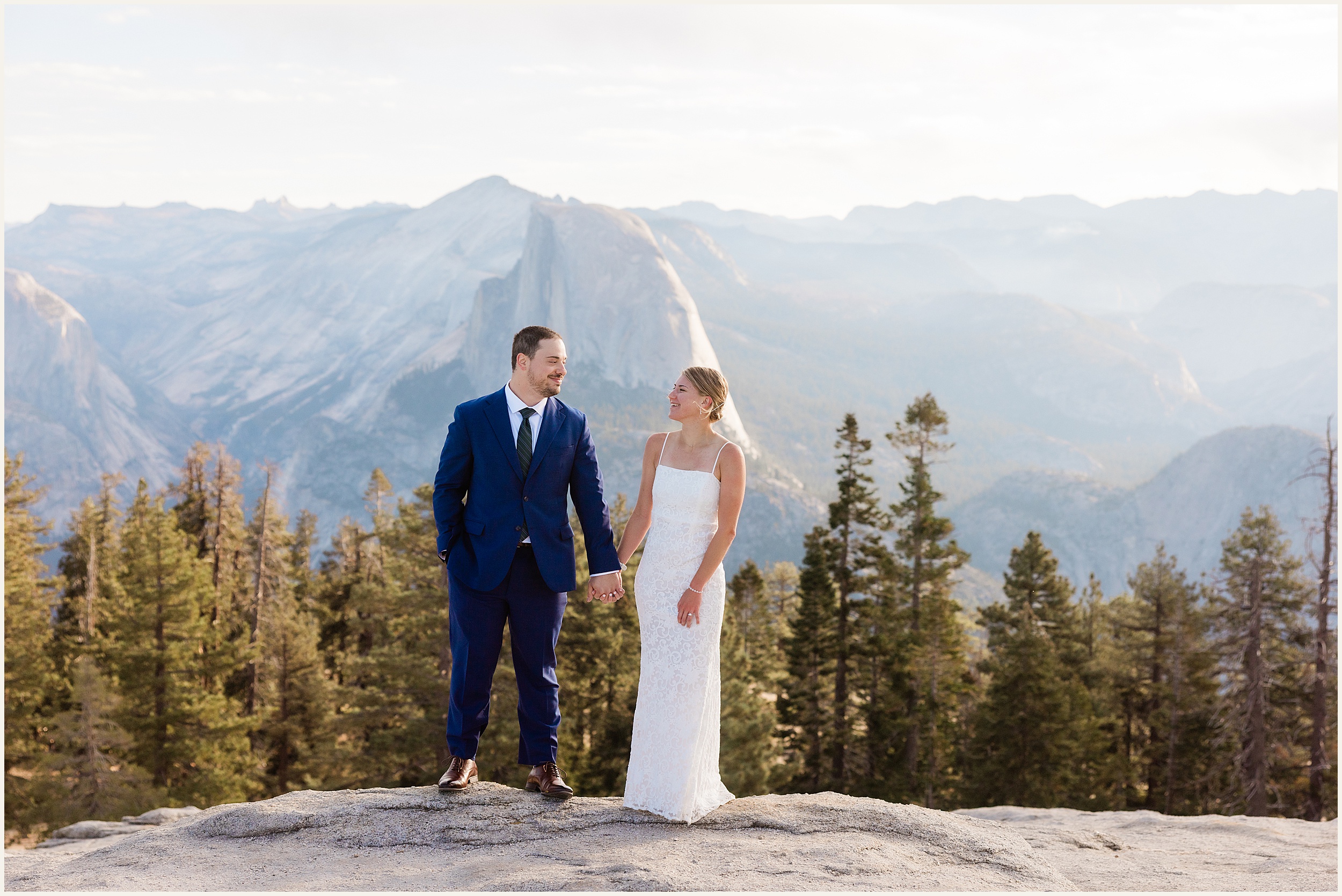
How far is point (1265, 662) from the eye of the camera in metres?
23.8

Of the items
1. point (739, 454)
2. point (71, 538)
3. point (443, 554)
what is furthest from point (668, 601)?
point (71, 538)

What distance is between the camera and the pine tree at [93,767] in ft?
70.3

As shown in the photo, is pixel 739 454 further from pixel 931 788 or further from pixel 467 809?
pixel 931 788

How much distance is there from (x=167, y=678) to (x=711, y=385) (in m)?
23.3

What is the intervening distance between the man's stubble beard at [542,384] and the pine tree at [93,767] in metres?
20.4

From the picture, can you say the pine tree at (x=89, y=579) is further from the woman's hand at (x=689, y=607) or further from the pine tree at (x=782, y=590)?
the pine tree at (x=782, y=590)

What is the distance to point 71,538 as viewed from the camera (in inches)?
1507

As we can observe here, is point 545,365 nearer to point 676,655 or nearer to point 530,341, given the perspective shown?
point 530,341

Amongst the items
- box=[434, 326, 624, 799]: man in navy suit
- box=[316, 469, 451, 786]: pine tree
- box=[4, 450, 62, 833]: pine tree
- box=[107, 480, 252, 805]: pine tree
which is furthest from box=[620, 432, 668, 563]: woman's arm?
box=[4, 450, 62, 833]: pine tree

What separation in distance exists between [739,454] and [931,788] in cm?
2712

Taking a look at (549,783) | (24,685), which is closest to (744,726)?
(549,783)

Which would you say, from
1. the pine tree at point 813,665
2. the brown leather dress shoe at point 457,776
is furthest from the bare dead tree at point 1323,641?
Answer: the brown leather dress shoe at point 457,776

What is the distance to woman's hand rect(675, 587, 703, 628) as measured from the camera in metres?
6.39

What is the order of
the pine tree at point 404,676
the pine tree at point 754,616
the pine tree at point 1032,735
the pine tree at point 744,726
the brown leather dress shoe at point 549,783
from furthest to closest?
the pine tree at point 754,616
the pine tree at point 1032,735
the pine tree at point 744,726
the pine tree at point 404,676
the brown leather dress shoe at point 549,783
